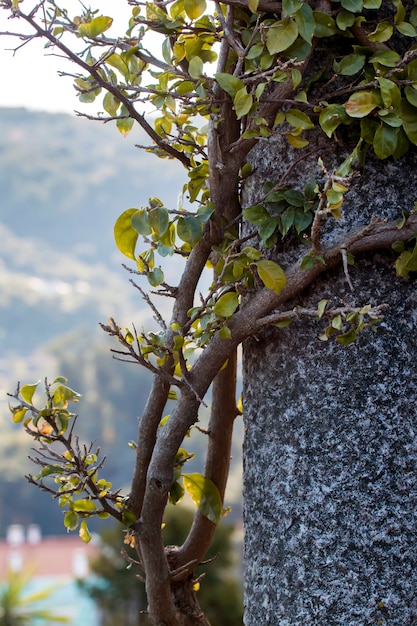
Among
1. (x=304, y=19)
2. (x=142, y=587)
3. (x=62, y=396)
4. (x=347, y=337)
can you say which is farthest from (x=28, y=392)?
(x=142, y=587)

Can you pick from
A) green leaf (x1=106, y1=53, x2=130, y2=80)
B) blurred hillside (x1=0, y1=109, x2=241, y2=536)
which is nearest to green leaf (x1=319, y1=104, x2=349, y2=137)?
green leaf (x1=106, y1=53, x2=130, y2=80)

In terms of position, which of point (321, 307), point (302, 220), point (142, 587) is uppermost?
point (142, 587)

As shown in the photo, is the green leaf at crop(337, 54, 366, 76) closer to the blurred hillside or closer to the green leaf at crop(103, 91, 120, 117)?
the green leaf at crop(103, 91, 120, 117)

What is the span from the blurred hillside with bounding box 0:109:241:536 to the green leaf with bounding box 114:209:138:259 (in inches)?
1069

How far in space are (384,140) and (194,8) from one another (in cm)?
24

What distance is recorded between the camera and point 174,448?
0.81 m

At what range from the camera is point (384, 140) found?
718 mm

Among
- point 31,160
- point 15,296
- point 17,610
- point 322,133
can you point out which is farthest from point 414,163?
point 31,160

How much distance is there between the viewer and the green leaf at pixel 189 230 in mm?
771

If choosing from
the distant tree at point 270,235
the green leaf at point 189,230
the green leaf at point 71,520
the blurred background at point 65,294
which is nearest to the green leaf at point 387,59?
the distant tree at point 270,235

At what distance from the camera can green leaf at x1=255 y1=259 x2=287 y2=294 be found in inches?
28.7

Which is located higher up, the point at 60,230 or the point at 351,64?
the point at 60,230

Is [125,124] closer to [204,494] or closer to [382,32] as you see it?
[382,32]

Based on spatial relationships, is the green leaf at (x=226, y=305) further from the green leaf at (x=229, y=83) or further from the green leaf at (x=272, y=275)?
the green leaf at (x=229, y=83)
